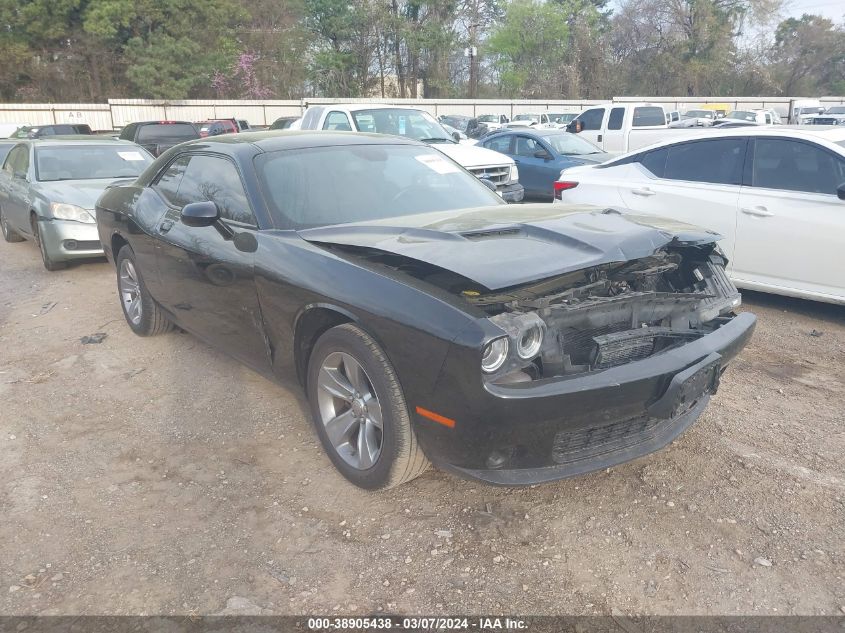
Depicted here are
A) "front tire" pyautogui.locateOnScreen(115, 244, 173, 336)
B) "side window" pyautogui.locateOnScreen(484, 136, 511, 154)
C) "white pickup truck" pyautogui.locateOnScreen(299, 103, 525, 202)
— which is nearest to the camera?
"front tire" pyautogui.locateOnScreen(115, 244, 173, 336)

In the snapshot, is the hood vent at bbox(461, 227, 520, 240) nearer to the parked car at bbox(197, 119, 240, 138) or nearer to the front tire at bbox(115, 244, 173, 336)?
the front tire at bbox(115, 244, 173, 336)

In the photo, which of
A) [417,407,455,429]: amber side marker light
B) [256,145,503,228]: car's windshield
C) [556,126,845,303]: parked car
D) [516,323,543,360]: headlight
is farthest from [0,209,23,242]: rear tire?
[516,323,543,360]: headlight

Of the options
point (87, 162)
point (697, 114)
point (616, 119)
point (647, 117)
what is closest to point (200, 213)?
point (87, 162)

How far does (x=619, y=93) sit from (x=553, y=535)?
57468 millimetres

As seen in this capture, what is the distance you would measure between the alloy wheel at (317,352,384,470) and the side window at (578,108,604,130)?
15844mm

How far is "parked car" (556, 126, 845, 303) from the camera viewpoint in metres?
5.37

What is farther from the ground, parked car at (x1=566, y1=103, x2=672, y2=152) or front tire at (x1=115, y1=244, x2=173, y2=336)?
parked car at (x1=566, y1=103, x2=672, y2=152)

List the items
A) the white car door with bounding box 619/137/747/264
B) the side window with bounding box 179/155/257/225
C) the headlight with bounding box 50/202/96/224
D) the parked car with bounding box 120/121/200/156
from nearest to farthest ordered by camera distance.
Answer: the side window with bounding box 179/155/257/225
the white car door with bounding box 619/137/747/264
the headlight with bounding box 50/202/96/224
the parked car with bounding box 120/121/200/156

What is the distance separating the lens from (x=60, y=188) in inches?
320

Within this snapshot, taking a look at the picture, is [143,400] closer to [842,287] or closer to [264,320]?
[264,320]

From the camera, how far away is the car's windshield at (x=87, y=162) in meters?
8.67

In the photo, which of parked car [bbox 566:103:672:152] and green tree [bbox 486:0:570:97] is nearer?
parked car [bbox 566:103:672:152]

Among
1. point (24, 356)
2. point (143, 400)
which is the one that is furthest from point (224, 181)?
point (24, 356)

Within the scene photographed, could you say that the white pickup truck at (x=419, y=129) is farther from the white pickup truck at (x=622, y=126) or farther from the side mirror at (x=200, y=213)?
the white pickup truck at (x=622, y=126)
